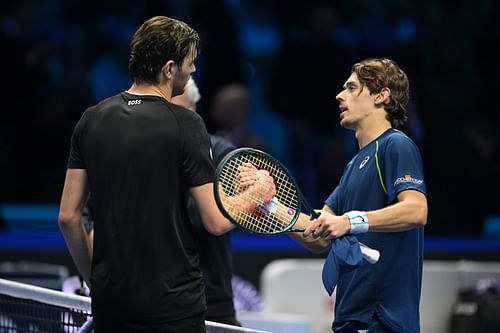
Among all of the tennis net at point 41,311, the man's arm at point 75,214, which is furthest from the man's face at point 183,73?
the tennis net at point 41,311

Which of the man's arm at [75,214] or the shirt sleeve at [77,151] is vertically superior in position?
the shirt sleeve at [77,151]

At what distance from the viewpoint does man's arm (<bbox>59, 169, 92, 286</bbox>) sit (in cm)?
380

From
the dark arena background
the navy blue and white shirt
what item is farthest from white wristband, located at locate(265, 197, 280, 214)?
the dark arena background

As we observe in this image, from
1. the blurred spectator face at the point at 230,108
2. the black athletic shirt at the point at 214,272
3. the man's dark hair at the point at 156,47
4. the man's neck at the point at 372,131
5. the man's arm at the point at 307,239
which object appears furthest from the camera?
the blurred spectator face at the point at 230,108

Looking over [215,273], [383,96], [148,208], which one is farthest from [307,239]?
[215,273]

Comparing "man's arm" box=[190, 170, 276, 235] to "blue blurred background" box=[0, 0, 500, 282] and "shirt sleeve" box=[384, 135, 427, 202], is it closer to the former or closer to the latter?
"shirt sleeve" box=[384, 135, 427, 202]

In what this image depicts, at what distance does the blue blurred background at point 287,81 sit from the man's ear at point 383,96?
5069 mm

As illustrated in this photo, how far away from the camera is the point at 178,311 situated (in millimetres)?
3580

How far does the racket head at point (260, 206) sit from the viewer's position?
3.70 m

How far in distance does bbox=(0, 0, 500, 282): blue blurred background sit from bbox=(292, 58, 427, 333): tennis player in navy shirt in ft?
16.6

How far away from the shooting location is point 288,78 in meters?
10.1

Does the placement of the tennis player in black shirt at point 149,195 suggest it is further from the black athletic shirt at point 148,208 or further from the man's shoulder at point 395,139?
the man's shoulder at point 395,139

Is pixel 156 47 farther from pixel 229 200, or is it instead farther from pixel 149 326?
pixel 149 326

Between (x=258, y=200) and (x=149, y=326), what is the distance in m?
0.59
